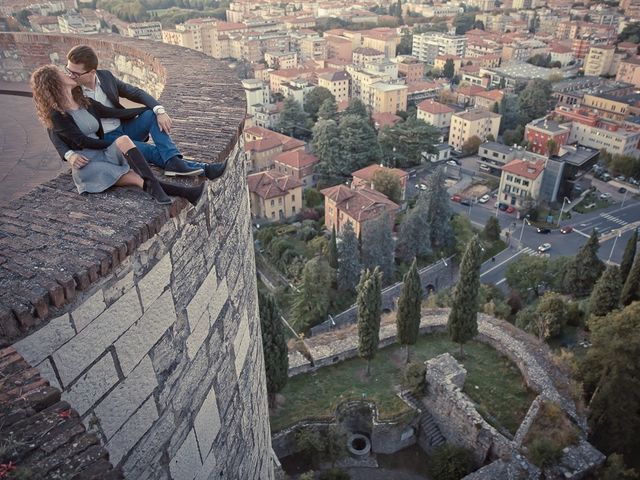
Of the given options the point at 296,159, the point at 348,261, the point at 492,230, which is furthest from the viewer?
the point at 296,159

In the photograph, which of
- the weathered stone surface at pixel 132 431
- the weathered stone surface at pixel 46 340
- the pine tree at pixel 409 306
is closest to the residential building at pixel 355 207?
the pine tree at pixel 409 306

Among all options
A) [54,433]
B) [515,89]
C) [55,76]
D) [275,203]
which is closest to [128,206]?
[55,76]

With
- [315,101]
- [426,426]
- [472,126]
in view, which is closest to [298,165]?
[315,101]

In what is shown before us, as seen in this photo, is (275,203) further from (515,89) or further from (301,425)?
(515,89)

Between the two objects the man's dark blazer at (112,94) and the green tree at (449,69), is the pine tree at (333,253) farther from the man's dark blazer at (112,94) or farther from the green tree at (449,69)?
the green tree at (449,69)

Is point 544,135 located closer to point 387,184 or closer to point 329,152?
point 387,184
